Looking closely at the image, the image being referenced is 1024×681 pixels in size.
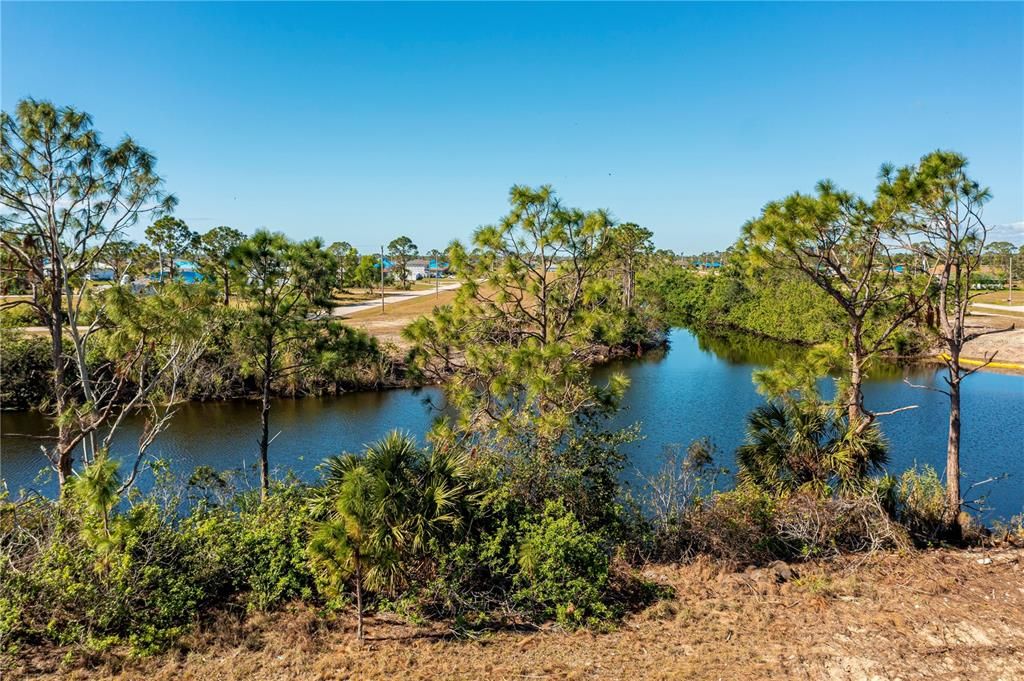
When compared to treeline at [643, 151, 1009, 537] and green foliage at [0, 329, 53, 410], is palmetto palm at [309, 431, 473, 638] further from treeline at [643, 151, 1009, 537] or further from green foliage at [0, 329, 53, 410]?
green foliage at [0, 329, 53, 410]

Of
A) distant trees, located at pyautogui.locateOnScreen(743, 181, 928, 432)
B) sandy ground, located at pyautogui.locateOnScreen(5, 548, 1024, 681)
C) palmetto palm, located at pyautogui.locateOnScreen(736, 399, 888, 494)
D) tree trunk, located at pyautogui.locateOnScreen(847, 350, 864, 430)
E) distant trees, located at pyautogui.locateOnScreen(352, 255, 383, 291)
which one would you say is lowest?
sandy ground, located at pyautogui.locateOnScreen(5, 548, 1024, 681)

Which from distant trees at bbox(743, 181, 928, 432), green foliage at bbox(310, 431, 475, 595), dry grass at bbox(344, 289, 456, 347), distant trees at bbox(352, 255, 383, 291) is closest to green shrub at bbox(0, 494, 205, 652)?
green foliage at bbox(310, 431, 475, 595)

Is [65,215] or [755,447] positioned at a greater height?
[65,215]

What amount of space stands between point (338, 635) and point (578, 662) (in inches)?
124

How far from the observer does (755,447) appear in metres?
12.1

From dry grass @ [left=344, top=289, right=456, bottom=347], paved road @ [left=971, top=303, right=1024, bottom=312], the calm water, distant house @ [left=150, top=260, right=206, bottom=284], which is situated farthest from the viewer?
paved road @ [left=971, top=303, right=1024, bottom=312]

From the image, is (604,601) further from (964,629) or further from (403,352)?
(403,352)

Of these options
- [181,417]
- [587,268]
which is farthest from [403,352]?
[587,268]

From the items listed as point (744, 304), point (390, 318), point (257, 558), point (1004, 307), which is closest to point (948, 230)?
point (257, 558)

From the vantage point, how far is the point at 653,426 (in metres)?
25.1

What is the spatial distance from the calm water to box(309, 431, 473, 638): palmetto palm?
6474mm

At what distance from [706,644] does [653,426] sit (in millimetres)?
17067

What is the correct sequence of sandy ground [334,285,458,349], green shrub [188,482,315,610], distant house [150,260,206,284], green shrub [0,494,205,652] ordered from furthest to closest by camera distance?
sandy ground [334,285,458,349] < distant house [150,260,206,284] < green shrub [188,482,315,610] < green shrub [0,494,205,652]

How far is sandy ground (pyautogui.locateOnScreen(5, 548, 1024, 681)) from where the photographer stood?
751 centimetres
